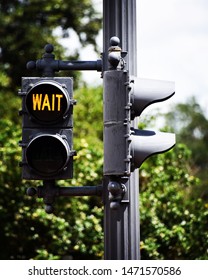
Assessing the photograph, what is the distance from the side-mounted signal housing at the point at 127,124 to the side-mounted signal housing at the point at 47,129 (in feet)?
1.11

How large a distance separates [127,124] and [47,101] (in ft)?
1.88

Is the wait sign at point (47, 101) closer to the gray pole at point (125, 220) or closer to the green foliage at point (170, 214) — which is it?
the gray pole at point (125, 220)

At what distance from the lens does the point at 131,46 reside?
4.57 m

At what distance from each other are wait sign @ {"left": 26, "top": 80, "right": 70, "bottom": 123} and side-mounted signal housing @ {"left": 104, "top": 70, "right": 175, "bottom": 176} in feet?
1.12

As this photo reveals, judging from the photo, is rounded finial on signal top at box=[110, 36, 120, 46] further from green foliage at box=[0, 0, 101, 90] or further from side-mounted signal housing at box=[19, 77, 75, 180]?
green foliage at box=[0, 0, 101, 90]

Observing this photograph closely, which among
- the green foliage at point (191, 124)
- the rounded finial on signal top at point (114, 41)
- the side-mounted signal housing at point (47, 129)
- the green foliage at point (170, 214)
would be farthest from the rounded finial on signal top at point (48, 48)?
the green foliage at point (191, 124)

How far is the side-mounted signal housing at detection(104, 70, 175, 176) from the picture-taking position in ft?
13.7

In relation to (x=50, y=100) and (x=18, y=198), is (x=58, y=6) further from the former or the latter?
(x=50, y=100)

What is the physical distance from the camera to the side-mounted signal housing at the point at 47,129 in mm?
4398

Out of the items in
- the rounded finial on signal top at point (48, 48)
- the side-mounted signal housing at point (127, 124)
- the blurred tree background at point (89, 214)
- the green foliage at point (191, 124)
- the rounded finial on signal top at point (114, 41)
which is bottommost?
the blurred tree background at point (89, 214)

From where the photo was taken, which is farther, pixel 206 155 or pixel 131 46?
pixel 206 155

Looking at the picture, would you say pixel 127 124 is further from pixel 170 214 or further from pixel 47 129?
pixel 170 214
